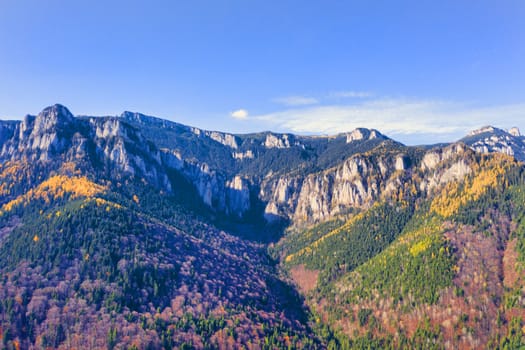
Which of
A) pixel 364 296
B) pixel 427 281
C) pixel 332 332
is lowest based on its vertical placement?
pixel 332 332

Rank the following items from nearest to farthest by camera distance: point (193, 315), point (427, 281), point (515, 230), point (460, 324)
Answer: point (460, 324)
point (193, 315)
point (427, 281)
point (515, 230)

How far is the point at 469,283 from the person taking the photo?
16650 cm

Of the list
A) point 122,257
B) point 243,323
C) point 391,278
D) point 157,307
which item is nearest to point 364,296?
point 391,278

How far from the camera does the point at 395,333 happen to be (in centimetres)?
16188

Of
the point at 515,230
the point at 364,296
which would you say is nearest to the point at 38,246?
the point at 364,296

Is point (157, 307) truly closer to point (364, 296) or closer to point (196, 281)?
point (196, 281)

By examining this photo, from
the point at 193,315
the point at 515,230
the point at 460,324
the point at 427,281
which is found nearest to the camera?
the point at 460,324

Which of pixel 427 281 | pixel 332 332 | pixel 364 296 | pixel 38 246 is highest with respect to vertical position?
pixel 38 246

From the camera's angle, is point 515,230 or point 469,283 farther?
point 515,230

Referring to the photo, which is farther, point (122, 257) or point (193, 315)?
point (122, 257)

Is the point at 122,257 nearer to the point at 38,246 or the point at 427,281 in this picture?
the point at 38,246

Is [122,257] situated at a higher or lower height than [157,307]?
higher

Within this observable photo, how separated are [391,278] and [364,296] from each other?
16.1 m

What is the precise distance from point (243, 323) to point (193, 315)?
71.7ft
